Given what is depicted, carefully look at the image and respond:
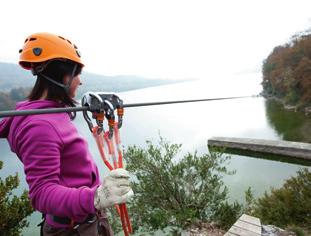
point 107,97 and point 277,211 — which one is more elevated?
point 107,97

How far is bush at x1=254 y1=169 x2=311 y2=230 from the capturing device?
620cm

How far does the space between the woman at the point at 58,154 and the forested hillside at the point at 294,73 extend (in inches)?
1230

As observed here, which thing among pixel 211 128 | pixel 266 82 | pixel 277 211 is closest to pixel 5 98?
pixel 211 128

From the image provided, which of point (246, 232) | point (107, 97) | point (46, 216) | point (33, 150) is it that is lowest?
point (246, 232)

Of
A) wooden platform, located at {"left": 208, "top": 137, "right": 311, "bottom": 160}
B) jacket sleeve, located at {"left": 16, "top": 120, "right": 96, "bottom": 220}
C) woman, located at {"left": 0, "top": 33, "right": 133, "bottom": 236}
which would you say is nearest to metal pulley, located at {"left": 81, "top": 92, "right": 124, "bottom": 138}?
woman, located at {"left": 0, "top": 33, "right": 133, "bottom": 236}

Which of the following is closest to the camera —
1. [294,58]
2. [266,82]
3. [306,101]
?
[306,101]

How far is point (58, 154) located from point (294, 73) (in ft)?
113

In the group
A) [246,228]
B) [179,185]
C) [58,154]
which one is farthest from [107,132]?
[179,185]

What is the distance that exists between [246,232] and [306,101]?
2865 cm

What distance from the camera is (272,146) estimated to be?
698 inches

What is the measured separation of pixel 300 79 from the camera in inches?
1136

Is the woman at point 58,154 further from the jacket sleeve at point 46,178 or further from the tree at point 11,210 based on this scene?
the tree at point 11,210

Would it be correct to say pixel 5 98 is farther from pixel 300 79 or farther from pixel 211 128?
pixel 300 79

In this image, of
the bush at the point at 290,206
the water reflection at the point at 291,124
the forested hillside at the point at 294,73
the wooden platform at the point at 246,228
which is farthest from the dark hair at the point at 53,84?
the forested hillside at the point at 294,73
